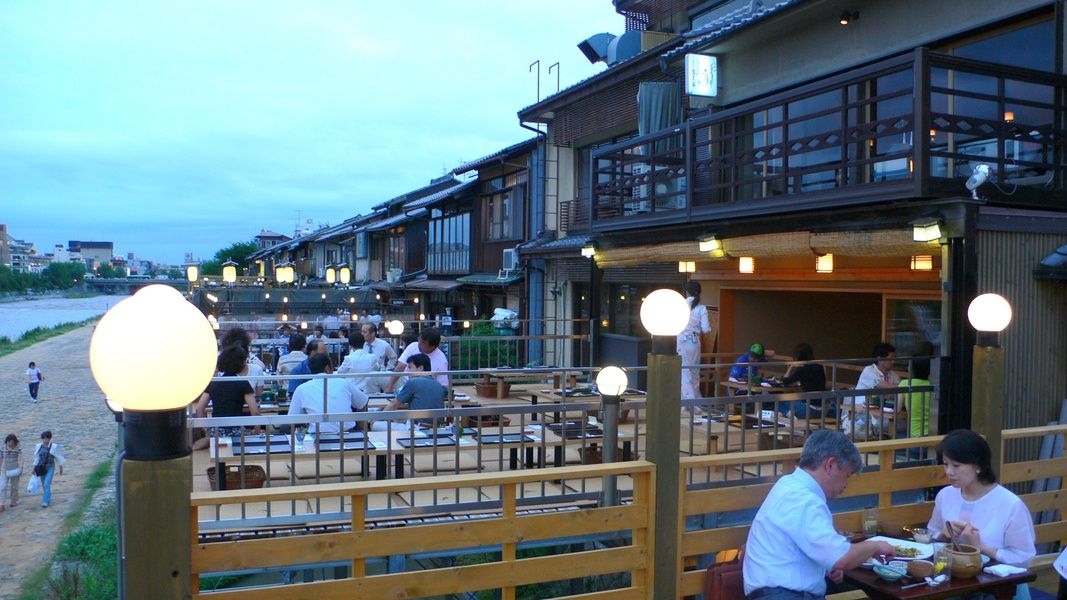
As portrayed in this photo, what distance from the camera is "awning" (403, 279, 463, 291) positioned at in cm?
2561

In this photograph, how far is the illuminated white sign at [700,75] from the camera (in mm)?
13070

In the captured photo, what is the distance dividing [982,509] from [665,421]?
2.02 m

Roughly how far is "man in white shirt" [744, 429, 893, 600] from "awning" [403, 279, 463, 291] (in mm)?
21347

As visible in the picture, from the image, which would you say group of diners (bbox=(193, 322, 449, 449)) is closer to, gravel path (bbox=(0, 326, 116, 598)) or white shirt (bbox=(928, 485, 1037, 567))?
white shirt (bbox=(928, 485, 1037, 567))

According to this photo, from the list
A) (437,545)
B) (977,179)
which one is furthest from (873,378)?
(437,545)

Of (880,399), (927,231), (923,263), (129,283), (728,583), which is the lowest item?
(728,583)

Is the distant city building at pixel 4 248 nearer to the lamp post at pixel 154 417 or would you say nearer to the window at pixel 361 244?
the window at pixel 361 244

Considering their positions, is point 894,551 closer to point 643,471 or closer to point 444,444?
point 643,471

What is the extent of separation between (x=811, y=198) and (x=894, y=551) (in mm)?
5341

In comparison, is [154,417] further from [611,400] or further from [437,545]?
[611,400]

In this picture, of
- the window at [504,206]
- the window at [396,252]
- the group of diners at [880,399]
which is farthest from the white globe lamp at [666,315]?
the window at [396,252]

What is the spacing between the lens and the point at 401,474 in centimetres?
755

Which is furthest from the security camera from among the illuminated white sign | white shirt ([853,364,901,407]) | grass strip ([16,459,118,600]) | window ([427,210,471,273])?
window ([427,210,471,273])

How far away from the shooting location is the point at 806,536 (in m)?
4.07
